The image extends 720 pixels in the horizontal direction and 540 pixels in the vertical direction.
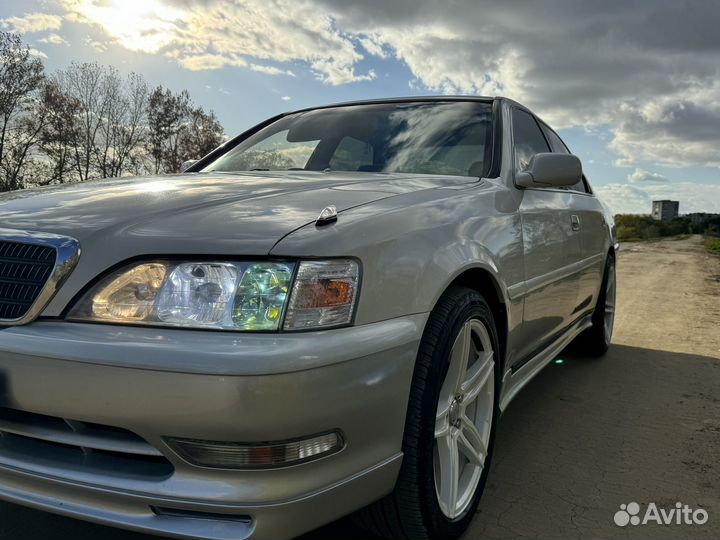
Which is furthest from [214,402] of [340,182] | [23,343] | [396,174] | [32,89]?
[32,89]

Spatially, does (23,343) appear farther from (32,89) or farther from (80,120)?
(80,120)

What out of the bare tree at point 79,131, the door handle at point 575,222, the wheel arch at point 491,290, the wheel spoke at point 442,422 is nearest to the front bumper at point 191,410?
the wheel spoke at point 442,422

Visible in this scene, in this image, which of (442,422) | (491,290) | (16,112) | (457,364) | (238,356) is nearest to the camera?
(238,356)

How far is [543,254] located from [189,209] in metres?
1.76

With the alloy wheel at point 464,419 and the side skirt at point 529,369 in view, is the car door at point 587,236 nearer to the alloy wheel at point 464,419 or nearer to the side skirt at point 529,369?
the side skirt at point 529,369

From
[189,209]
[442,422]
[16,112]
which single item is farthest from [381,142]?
[16,112]

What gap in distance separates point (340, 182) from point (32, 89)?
32.2 meters

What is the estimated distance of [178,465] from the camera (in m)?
1.40

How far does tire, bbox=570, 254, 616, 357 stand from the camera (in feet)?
14.8

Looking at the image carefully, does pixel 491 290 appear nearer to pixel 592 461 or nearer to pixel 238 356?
pixel 592 461

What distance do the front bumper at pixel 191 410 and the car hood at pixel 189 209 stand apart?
0.25 meters

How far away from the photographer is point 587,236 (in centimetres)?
380

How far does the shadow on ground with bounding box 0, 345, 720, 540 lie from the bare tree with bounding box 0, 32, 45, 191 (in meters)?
29.3

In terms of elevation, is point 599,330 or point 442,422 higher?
point 442,422
